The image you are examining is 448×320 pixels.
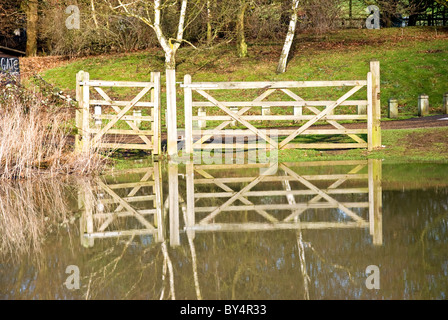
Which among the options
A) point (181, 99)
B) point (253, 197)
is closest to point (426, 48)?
point (181, 99)

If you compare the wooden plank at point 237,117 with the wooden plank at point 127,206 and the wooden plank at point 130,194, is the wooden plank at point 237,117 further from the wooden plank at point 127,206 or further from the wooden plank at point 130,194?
the wooden plank at point 127,206

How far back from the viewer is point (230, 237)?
8.34 metres

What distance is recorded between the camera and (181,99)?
3062 centimetres

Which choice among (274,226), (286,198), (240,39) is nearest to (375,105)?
(286,198)

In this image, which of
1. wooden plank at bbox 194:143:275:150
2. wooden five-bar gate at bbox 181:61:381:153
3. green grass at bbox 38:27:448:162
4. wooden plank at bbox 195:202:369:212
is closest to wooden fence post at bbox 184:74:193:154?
wooden five-bar gate at bbox 181:61:381:153

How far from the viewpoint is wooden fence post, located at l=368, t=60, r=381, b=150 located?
16.4 m

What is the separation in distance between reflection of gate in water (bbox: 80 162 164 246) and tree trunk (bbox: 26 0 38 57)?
32.3 meters

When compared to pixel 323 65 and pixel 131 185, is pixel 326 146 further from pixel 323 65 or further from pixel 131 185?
pixel 323 65

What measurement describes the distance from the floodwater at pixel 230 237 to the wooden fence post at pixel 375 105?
3.07 meters

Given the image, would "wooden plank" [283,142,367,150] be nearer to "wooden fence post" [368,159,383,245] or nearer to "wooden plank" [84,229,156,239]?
"wooden fence post" [368,159,383,245]

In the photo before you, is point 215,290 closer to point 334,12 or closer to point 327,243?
point 327,243

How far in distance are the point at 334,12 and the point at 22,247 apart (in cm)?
3615

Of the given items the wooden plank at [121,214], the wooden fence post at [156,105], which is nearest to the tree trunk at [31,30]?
the wooden fence post at [156,105]

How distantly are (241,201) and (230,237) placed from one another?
2.52 metres
